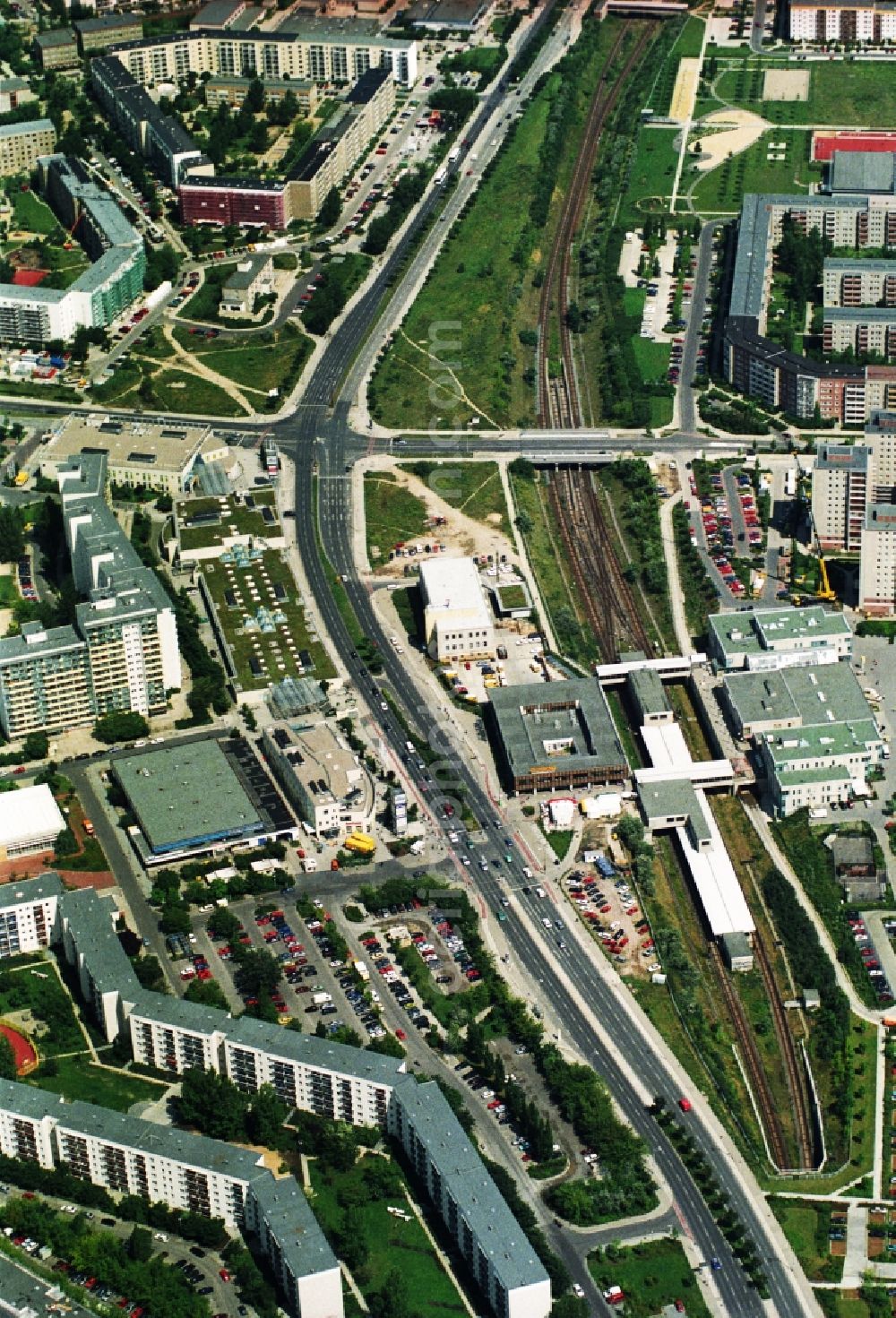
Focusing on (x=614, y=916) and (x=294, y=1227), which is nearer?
(x=294, y=1227)

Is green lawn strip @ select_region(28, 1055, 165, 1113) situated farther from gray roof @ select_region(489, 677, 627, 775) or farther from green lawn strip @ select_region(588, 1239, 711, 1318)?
gray roof @ select_region(489, 677, 627, 775)

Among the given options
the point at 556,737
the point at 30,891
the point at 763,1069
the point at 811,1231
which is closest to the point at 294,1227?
the point at 811,1231

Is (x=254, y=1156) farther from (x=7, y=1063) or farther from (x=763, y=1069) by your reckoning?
(x=763, y=1069)

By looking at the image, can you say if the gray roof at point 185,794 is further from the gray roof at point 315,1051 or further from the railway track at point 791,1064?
the railway track at point 791,1064

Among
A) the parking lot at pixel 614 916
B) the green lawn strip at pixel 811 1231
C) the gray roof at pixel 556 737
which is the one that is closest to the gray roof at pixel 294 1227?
the green lawn strip at pixel 811 1231

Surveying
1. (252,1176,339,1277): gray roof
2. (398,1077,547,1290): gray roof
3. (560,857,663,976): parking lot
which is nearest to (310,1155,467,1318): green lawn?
(252,1176,339,1277): gray roof

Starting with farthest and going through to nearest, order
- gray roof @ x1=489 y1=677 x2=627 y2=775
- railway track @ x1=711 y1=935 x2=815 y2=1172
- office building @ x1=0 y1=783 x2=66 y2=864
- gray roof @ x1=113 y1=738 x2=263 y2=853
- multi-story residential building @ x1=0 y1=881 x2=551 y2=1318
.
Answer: gray roof @ x1=489 y1=677 x2=627 y2=775
gray roof @ x1=113 y1=738 x2=263 y2=853
office building @ x1=0 y1=783 x2=66 y2=864
railway track @ x1=711 y1=935 x2=815 y2=1172
multi-story residential building @ x1=0 y1=881 x2=551 y2=1318
